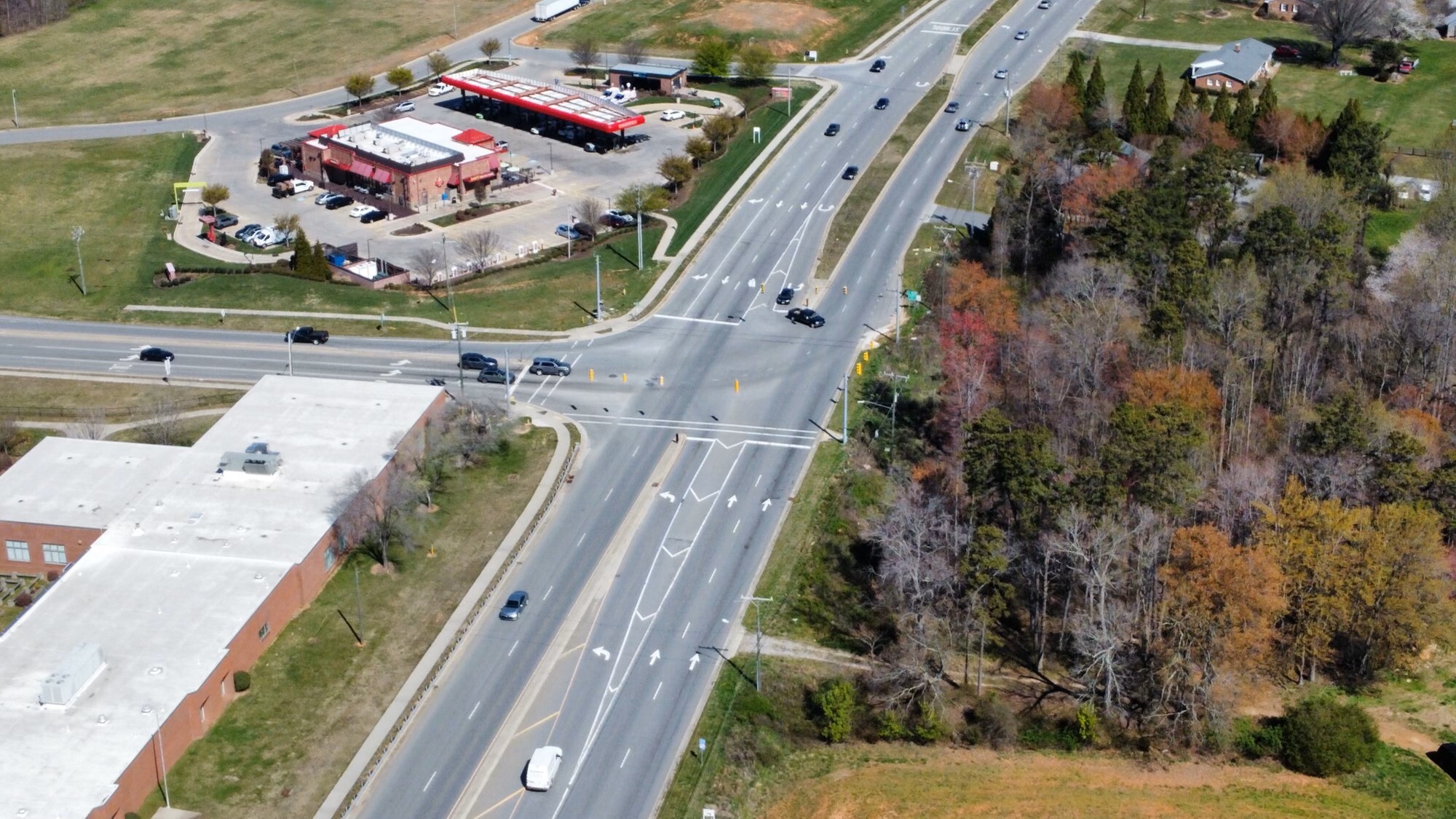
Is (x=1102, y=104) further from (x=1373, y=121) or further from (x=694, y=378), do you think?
(x=694, y=378)

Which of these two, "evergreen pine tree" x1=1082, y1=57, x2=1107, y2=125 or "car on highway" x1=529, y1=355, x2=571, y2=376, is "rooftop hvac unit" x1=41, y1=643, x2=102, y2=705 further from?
"evergreen pine tree" x1=1082, y1=57, x2=1107, y2=125

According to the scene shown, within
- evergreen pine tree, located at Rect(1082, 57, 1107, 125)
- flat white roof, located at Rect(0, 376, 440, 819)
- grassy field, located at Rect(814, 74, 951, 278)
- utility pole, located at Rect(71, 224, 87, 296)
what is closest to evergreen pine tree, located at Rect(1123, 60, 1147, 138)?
evergreen pine tree, located at Rect(1082, 57, 1107, 125)

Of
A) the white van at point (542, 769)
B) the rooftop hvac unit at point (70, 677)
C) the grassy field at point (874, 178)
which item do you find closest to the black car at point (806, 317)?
the grassy field at point (874, 178)

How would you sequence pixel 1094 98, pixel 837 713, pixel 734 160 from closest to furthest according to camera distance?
pixel 837 713, pixel 1094 98, pixel 734 160

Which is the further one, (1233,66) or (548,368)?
(1233,66)

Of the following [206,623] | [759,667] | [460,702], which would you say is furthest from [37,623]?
[759,667]

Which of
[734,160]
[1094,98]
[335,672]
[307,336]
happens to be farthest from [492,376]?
[1094,98]

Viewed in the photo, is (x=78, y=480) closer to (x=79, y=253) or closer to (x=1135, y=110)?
(x=79, y=253)
